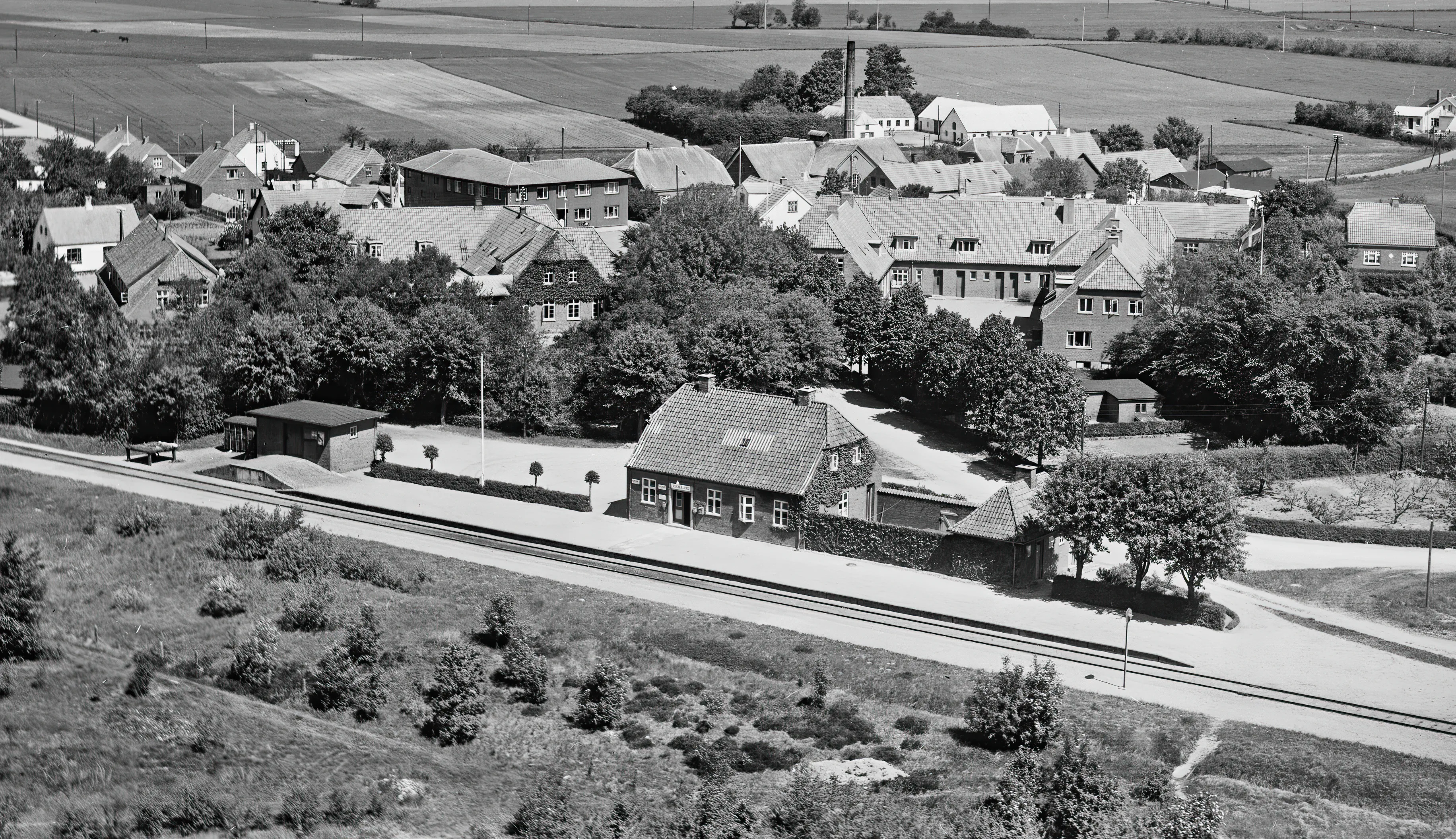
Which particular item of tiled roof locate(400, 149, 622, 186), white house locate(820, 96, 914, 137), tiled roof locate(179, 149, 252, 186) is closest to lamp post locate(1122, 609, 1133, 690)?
tiled roof locate(400, 149, 622, 186)

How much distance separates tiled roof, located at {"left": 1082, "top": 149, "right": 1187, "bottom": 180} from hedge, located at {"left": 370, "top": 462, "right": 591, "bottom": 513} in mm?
84557

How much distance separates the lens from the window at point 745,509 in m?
55.2

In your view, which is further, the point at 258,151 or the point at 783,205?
the point at 258,151

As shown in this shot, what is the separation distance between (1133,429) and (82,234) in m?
64.2

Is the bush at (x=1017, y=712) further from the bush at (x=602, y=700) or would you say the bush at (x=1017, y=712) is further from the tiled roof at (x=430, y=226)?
the tiled roof at (x=430, y=226)

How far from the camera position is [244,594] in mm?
48500

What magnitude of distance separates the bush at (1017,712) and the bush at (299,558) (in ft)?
70.7

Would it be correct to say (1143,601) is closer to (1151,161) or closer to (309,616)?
(309,616)

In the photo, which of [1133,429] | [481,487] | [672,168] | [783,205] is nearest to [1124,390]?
[1133,429]

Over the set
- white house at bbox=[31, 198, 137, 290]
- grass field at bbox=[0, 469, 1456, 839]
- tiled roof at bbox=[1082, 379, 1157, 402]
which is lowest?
grass field at bbox=[0, 469, 1456, 839]

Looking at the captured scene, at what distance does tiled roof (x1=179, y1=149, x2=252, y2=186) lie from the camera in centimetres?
11950

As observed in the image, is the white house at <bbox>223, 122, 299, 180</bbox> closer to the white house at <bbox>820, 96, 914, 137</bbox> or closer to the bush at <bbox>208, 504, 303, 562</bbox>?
the white house at <bbox>820, 96, 914, 137</bbox>

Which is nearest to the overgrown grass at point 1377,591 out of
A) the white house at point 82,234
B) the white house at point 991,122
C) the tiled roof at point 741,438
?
the tiled roof at point 741,438

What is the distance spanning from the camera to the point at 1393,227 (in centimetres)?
9750
